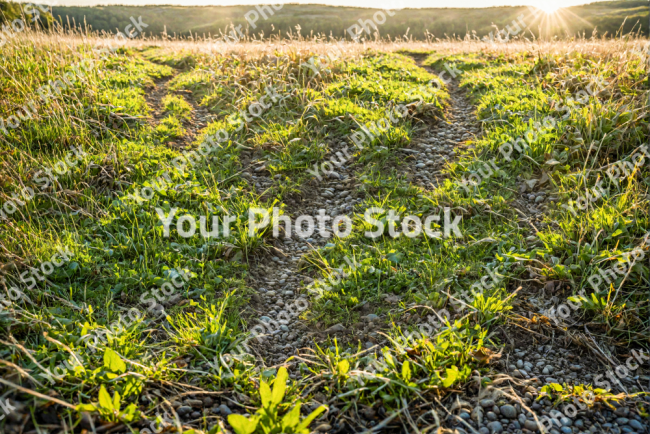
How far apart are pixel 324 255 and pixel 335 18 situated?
6255 centimetres

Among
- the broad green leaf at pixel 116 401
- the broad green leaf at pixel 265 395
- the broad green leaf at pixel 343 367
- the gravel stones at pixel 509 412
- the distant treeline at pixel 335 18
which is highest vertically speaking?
the distant treeline at pixel 335 18

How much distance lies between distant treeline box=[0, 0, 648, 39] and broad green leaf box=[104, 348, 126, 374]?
1983 inches

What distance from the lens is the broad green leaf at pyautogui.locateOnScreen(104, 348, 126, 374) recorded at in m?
3.05

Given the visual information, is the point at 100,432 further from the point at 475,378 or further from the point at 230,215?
the point at 230,215

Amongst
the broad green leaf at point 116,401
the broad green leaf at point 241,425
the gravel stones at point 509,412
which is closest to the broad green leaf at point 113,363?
the broad green leaf at point 116,401

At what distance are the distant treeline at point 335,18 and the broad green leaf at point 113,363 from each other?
50374mm

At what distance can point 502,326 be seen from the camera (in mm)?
3770

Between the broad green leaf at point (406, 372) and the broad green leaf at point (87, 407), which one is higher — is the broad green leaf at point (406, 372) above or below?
below

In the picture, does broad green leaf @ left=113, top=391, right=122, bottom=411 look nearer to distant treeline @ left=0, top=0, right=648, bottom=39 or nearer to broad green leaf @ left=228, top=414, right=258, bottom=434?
broad green leaf @ left=228, top=414, right=258, bottom=434

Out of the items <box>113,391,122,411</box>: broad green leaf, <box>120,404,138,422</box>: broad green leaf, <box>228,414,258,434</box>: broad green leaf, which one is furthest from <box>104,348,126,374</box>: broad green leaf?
<box>228,414,258,434</box>: broad green leaf

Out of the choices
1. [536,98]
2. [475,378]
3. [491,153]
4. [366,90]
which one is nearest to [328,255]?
[475,378]

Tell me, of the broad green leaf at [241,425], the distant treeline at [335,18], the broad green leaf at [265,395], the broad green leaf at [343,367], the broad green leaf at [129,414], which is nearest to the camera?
the broad green leaf at [241,425]

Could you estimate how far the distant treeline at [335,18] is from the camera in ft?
164

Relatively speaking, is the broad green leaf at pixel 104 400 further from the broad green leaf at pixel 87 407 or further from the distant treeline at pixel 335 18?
the distant treeline at pixel 335 18
